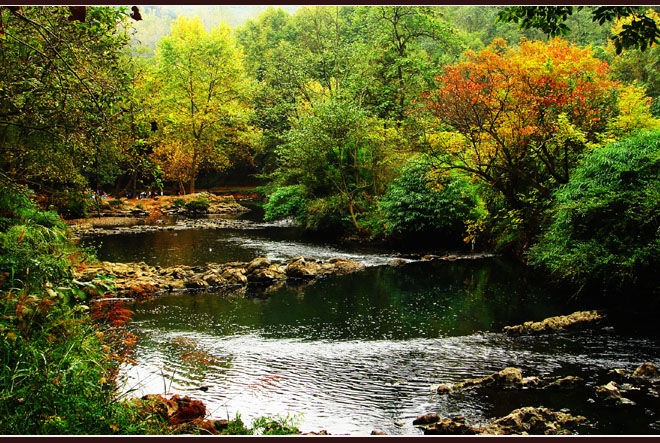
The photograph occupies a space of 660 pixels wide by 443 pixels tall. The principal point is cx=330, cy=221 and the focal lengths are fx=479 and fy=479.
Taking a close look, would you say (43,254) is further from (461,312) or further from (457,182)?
(457,182)

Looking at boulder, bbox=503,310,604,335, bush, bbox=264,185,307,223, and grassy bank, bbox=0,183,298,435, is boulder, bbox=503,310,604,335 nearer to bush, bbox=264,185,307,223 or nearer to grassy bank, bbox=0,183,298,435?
grassy bank, bbox=0,183,298,435

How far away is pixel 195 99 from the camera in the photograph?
1630 inches

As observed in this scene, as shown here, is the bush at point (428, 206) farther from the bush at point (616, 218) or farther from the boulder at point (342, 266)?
the bush at point (616, 218)

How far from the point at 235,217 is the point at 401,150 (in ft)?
49.4

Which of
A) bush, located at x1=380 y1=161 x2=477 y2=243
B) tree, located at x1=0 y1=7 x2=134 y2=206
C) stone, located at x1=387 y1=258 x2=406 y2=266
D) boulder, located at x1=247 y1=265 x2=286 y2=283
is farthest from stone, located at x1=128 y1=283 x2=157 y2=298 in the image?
bush, located at x1=380 y1=161 x2=477 y2=243

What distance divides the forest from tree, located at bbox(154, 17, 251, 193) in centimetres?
19

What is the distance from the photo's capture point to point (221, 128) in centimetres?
4238

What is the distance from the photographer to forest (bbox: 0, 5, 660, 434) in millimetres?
5480

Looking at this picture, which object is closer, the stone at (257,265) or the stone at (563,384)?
the stone at (563,384)

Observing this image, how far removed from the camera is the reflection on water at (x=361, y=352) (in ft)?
23.0

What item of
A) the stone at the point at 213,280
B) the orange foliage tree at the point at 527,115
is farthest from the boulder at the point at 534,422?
the stone at the point at 213,280

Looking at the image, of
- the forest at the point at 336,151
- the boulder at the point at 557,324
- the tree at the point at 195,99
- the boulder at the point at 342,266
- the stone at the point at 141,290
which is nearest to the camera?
the forest at the point at 336,151

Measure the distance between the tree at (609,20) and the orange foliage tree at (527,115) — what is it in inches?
396

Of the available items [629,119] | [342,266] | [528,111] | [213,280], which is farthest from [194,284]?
[629,119]
